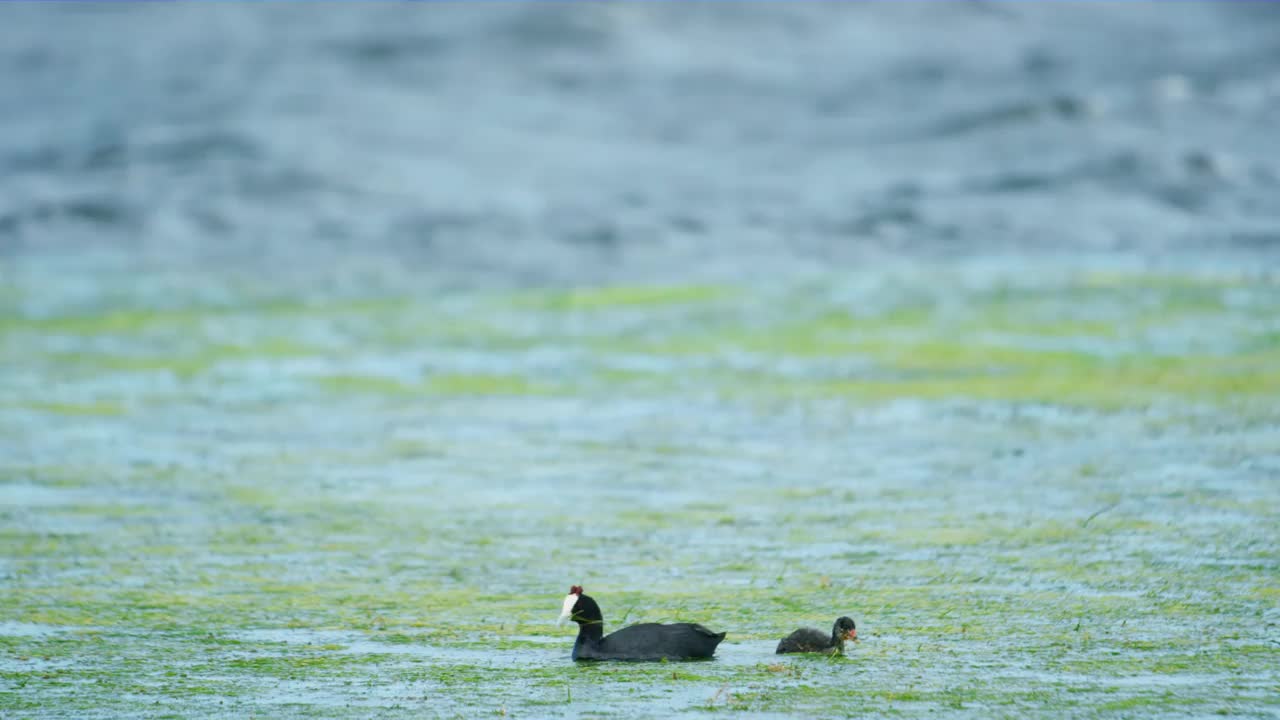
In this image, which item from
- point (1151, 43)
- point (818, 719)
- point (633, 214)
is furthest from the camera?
point (1151, 43)

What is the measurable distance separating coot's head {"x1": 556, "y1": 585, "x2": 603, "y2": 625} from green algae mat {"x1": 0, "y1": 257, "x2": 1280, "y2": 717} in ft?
0.53

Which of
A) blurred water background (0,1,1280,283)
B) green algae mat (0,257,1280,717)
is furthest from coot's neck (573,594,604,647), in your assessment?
blurred water background (0,1,1280,283)

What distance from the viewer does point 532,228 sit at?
29.5 m

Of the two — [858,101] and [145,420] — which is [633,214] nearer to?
[858,101]

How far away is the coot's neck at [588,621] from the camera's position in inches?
301

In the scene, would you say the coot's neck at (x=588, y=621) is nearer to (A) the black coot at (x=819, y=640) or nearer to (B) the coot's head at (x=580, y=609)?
(B) the coot's head at (x=580, y=609)

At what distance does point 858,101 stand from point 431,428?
17.8 metres

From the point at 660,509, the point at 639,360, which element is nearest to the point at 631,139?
the point at 639,360

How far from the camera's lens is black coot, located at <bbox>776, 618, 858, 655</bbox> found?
7.55 metres

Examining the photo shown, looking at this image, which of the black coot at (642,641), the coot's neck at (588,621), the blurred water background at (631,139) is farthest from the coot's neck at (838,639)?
the blurred water background at (631,139)

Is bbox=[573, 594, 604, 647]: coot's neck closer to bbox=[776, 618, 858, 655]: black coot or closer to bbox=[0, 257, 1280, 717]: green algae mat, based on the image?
bbox=[0, 257, 1280, 717]: green algae mat

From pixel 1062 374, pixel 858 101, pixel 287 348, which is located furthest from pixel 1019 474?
pixel 858 101

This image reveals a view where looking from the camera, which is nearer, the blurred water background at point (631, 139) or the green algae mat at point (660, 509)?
the green algae mat at point (660, 509)

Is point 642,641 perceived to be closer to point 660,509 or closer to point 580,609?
point 580,609
